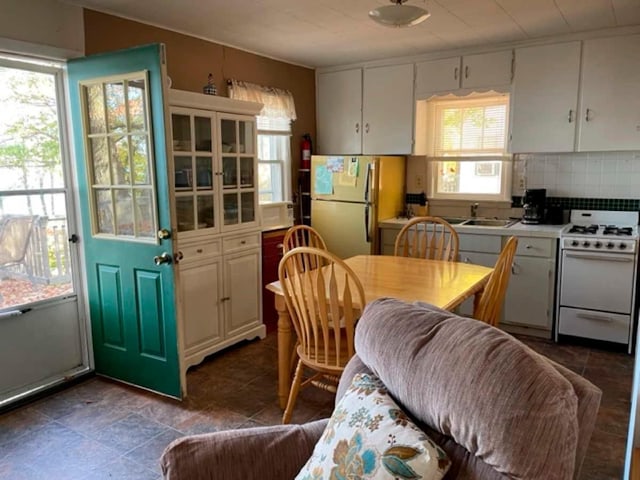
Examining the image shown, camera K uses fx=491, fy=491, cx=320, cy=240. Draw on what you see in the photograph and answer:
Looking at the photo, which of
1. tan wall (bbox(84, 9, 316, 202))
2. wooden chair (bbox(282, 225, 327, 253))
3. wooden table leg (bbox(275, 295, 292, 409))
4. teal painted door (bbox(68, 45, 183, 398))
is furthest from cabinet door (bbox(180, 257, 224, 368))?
tan wall (bbox(84, 9, 316, 202))

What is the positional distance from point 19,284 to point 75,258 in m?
0.35

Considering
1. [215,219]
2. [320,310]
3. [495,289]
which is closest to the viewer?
[320,310]

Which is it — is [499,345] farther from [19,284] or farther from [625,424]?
[19,284]

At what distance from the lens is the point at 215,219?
11.0 ft

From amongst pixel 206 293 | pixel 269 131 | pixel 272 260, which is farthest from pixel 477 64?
pixel 206 293

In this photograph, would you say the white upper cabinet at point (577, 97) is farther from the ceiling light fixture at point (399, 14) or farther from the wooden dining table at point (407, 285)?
the ceiling light fixture at point (399, 14)

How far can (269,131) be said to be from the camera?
436 cm

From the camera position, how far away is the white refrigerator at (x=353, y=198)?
4258mm

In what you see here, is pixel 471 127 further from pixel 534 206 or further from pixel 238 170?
pixel 238 170

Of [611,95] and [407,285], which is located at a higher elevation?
[611,95]

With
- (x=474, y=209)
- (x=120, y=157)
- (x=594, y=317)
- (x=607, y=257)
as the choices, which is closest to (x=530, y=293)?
(x=594, y=317)

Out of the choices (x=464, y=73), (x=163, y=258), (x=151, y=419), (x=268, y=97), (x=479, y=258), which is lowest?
(x=151, y=419)

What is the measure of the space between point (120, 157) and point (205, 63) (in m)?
1.26

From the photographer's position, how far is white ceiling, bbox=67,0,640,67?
2896mm
